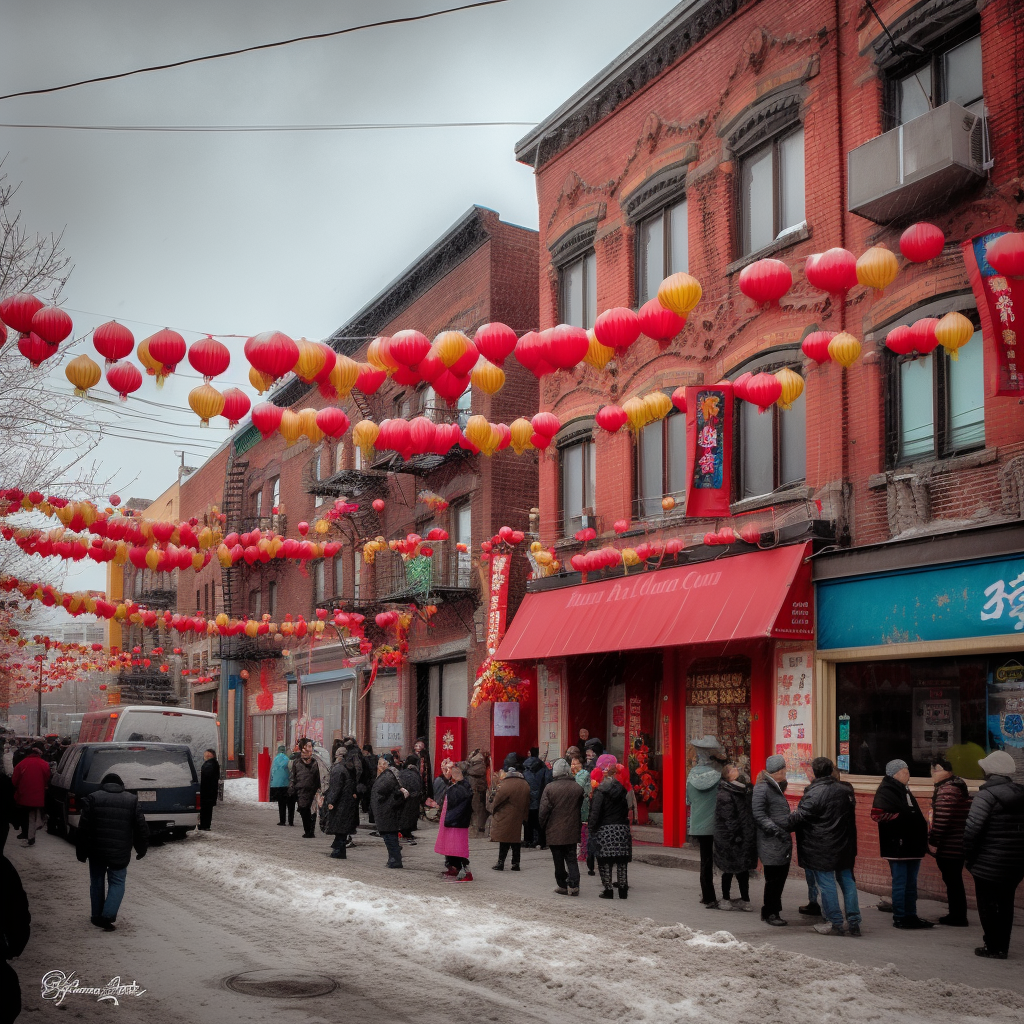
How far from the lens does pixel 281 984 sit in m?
8.16

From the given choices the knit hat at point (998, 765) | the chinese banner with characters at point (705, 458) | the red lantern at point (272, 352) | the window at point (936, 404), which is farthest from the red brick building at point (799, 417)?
the red lantern at point (272, 352)

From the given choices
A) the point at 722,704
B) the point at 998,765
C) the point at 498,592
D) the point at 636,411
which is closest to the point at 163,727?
the point at 498,592

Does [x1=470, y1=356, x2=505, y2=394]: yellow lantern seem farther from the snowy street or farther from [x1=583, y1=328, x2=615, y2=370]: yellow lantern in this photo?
the snowy street

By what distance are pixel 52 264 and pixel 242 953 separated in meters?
9.74

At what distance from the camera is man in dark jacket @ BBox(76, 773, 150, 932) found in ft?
34.0

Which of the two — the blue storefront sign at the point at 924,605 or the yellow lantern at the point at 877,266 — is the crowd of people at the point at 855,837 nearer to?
the blue storefront sign at the point at 924,605

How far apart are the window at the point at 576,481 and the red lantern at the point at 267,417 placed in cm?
968

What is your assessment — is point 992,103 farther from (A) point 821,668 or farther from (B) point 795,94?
(A) point 821,668

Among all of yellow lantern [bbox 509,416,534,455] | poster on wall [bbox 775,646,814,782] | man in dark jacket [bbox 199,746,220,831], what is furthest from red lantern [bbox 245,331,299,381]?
man in dark jacket [bbox 199,746,220,831]

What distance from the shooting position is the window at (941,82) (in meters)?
13.6

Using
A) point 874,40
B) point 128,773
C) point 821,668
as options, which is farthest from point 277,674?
point 874,40

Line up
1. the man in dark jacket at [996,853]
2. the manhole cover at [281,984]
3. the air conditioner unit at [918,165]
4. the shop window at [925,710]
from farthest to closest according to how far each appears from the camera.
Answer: the air conditioner unit at [918,165] < the shop window at [925,710] < the man in dark jacket at [996,853] < the manhole cover at [281,984]

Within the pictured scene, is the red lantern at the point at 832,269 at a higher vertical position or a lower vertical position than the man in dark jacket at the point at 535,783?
higher

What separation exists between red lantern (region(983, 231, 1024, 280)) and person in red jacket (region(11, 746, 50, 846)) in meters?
16.8
